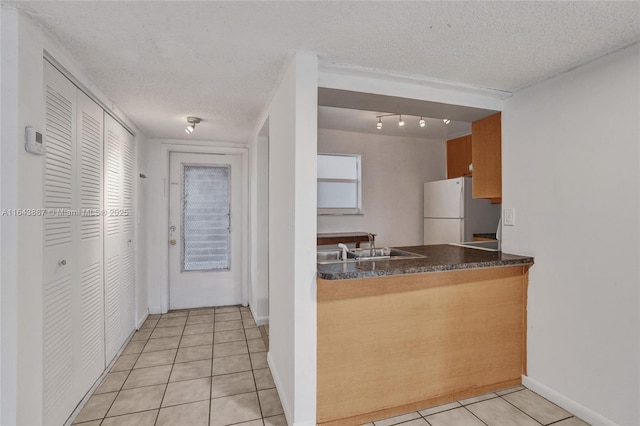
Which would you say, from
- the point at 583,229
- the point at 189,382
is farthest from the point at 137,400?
the point at 583,229

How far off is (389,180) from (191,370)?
3.60 meters

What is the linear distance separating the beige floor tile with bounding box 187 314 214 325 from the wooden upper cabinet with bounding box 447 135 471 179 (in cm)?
405

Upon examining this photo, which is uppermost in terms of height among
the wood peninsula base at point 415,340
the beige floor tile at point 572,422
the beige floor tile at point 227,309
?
the wood peninsula base at point 415,340

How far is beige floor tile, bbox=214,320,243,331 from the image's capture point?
342 cm

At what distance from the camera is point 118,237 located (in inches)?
110

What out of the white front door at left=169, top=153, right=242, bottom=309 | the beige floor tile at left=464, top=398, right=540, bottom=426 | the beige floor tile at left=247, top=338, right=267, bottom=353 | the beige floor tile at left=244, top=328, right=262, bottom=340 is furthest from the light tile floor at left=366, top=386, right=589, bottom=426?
the white front door at left=169, top=153, right=242, bottom=309

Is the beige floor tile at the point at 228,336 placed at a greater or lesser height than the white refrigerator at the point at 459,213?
lesser

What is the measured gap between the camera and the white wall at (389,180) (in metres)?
4.56

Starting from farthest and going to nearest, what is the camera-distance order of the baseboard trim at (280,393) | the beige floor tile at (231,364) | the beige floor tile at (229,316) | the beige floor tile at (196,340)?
1. the beige floor tile at (229,316)
2. the beige floor tile at (196,340)
3. the beige floor tile at (231,364)
4. the baseboard trim at (280,393)

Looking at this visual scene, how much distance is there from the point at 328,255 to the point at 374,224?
91.0 inches

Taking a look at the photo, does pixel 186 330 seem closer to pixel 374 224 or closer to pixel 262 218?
pixel 262 218

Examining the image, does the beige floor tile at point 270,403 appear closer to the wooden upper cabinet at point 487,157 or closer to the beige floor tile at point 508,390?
the beige floor tile at point 508,390

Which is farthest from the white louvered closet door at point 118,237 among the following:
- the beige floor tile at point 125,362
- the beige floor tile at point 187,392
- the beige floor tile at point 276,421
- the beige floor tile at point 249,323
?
the beige floor tile at point 276,421

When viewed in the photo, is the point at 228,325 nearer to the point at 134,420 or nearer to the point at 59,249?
the point at 134,420
